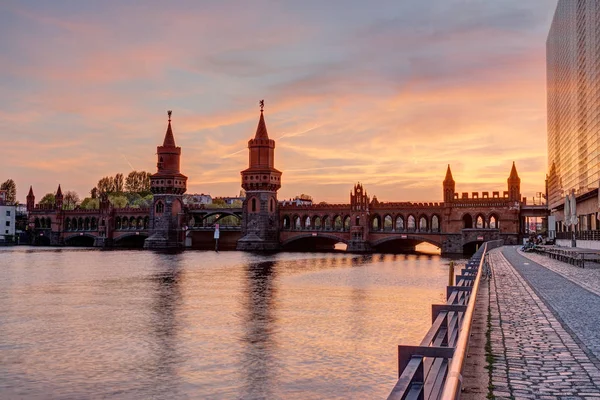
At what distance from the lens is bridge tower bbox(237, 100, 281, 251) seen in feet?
388

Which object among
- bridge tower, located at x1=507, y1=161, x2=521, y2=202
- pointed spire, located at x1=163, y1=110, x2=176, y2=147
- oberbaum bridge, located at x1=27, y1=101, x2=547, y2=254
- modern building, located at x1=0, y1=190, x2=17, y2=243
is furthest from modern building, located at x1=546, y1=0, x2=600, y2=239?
modern building, located at x1=0, y1=190, x2=17, y2=243

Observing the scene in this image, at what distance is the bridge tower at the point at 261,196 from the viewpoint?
118 m

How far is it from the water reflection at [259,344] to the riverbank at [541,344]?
6168mm

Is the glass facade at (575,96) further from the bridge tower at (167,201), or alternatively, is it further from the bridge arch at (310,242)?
the bridge tower at (167,201)

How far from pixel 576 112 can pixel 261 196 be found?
195 ft

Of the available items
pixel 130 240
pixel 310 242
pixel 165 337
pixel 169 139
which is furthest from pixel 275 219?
pixel 165 337

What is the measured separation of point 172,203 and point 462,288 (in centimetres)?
11948

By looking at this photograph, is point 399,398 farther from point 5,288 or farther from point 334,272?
point 334,272

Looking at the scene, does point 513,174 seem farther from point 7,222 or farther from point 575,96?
point 7,222

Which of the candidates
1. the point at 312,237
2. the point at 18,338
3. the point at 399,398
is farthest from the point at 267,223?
the point at 399,398

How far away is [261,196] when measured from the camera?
4737 inches

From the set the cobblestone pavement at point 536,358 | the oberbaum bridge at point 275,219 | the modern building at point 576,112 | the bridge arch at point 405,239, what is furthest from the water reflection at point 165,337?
the oberbaum bridge at point 275,219

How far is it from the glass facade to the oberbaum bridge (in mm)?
12375

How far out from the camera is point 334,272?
59188mm
